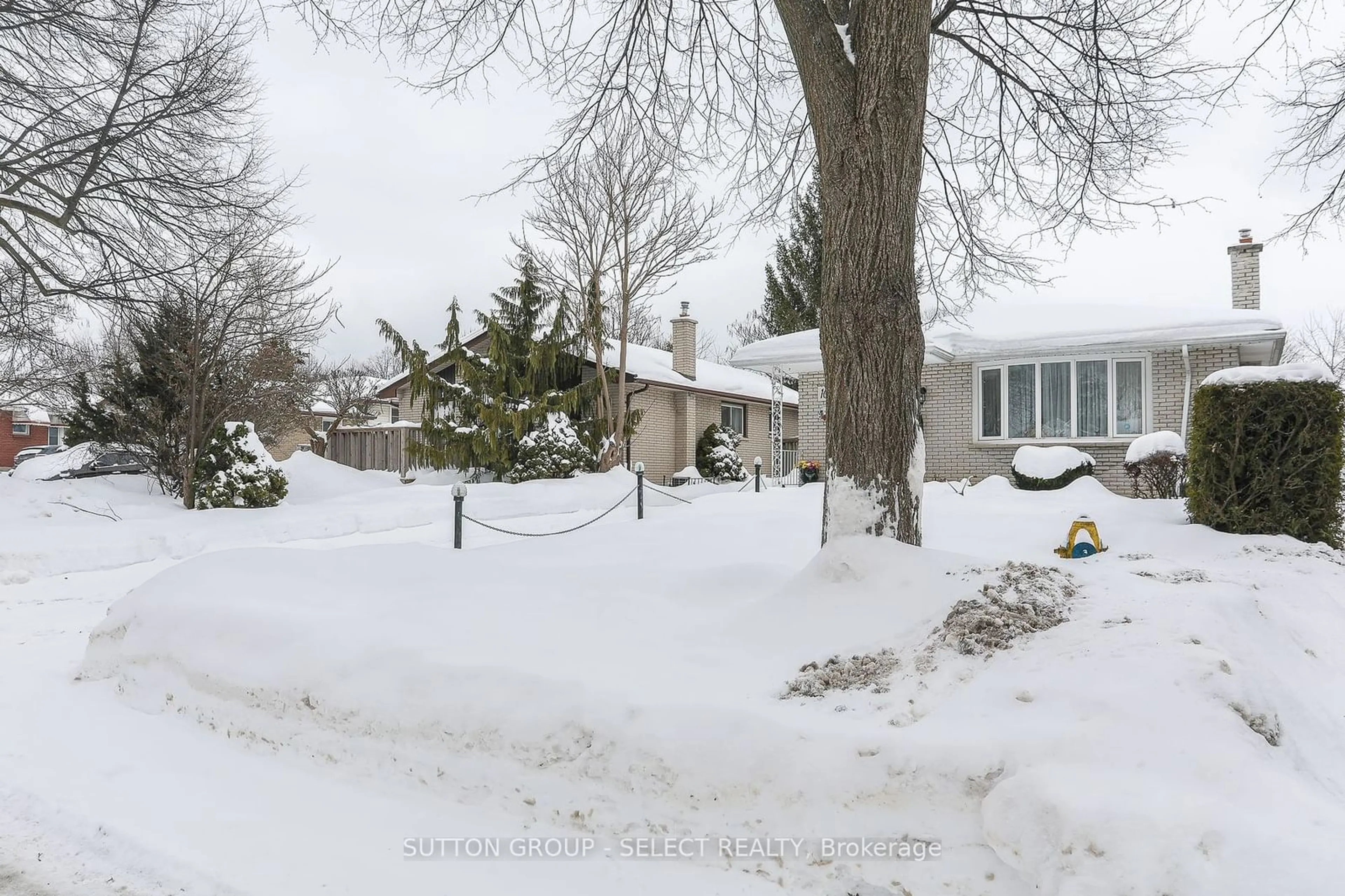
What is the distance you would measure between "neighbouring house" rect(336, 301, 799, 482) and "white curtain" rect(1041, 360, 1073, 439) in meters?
8.26

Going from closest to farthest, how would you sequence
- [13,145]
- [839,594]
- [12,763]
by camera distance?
[12,763], [839,594], [13,145]

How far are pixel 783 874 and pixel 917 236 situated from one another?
25.2ft

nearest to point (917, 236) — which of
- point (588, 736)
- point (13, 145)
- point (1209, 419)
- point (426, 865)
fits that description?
point (1209, 419)

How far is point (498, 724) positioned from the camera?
134 inches

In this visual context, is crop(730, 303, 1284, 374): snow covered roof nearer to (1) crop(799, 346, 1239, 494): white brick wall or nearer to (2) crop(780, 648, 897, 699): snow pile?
(1) crop(799, 346, 1239, 494): white brick wall

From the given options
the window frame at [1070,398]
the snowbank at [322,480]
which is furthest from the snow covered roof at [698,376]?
the snowbank at [322,480]

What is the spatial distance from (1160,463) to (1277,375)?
4624 mm

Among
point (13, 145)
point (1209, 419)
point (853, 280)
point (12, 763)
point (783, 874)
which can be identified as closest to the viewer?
point (783, 874)

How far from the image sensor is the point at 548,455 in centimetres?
1812

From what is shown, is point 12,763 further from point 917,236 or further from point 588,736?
point 917,236

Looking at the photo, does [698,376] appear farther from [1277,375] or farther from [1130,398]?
[1277,375]

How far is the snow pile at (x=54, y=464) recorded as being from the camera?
61.8 ft

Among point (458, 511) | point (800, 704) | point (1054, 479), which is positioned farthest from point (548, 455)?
point (800, 704)

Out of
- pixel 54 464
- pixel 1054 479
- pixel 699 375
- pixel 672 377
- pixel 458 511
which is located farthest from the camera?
pixel 699 375
